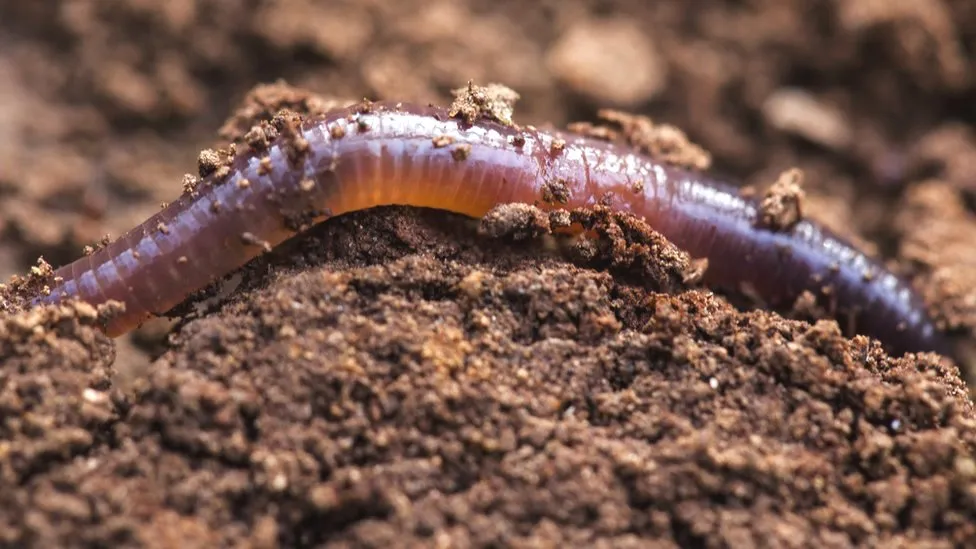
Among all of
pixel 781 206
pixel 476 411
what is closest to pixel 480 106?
pixel 476 411

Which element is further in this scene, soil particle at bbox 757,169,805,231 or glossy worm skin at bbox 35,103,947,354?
soil particle at bbox 757,169,805,231

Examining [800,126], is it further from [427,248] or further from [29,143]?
[29,143]

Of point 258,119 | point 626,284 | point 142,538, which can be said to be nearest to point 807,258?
point 626,284

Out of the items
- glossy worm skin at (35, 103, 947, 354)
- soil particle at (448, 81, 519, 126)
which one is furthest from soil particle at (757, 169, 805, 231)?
soil particle at (448, 81, 519, 126)

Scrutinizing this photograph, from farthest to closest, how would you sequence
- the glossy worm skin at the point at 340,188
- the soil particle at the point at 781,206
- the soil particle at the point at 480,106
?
1. the soil particle at the point at 781,206
2. the soil particle at the point at 480,106
3. the glossy worm skin at the point at 340,188

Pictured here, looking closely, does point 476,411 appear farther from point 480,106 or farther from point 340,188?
point 480,106

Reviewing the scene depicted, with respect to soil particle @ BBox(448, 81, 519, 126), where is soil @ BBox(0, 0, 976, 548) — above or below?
below

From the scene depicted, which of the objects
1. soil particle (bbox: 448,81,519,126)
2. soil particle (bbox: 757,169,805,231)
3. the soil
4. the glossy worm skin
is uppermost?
soil particle (bbox: 757,169,805,231)

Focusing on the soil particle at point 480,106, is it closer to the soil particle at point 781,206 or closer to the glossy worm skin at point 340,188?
the glossy worm skin at point 340,188

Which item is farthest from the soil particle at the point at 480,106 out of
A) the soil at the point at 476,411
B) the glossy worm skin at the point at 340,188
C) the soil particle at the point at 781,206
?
the soil particle at the point at 781,206

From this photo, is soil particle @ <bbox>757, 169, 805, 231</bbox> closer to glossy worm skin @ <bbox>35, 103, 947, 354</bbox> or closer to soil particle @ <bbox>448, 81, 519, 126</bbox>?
glossy worm skin @ <bbox>35, 103, 947, 354</bbox>


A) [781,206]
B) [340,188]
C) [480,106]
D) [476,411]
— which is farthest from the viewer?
[781,206]
